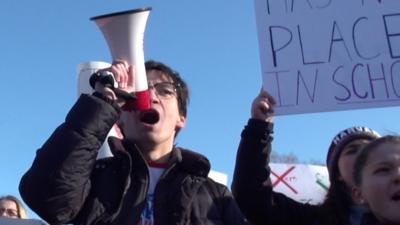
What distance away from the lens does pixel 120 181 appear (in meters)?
2.60

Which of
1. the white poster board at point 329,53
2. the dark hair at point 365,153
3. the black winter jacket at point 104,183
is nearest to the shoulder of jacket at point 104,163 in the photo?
the black winter jacket at point 104,183

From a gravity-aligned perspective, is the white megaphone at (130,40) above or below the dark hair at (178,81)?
above

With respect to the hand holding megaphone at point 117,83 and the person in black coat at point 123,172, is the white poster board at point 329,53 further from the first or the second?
the hand holding megaphone at point 117,83

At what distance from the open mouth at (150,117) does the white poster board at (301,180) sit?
183cm

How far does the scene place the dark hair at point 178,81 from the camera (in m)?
3.04

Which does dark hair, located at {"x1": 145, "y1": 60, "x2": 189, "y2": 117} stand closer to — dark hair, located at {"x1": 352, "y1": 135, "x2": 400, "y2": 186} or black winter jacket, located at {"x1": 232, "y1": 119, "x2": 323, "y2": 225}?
black winter jacket, located at {"x1": 232, "y1": 119, "x2": 323, "y2": 225}

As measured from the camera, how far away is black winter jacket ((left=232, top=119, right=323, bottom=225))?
2861mm

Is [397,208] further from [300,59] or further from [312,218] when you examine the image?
[300,59]

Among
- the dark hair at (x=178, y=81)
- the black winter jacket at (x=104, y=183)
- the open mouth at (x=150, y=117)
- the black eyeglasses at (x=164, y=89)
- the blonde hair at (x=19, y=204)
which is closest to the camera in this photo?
the black winter jacket at (x=104, y=183)

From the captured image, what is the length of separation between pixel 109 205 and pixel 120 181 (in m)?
0.09

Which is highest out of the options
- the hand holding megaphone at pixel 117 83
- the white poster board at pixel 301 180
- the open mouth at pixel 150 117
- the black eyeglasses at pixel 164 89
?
the hand holding megaphone at pixel 117 83

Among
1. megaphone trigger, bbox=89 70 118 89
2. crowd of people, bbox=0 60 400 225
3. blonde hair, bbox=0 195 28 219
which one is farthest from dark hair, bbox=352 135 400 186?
blonde hair, bbox=0 195 28 219

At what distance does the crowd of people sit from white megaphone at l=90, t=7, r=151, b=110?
0.04 metres

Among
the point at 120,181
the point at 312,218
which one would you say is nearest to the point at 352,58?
the point at 312,218
